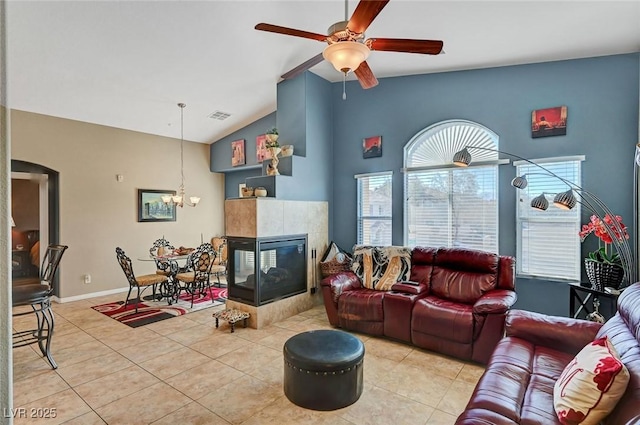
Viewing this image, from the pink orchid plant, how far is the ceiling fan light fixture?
9.59 feet

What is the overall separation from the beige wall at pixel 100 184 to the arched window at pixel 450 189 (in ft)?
16.8

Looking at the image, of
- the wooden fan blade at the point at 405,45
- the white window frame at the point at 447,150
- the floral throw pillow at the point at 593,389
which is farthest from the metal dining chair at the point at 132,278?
the floral throw pillow at the point at 593,389

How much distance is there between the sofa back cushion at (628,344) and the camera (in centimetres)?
150

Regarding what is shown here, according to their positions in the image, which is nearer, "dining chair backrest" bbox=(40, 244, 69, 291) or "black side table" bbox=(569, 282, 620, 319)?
"black side table" bbox=(569, 282, 620, 319)

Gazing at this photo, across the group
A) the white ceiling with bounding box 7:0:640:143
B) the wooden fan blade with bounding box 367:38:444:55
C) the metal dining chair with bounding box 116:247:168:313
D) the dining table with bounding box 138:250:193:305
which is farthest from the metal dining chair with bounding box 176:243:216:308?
the wooden fan blade with bounding box 367:38:444:55

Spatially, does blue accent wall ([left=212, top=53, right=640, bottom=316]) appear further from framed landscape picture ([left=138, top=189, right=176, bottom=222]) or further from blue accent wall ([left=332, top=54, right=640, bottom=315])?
framed landscape picture ([left=138, top=189, right=176, bottom=222])

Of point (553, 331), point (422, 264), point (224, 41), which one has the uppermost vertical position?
point (224, 41)

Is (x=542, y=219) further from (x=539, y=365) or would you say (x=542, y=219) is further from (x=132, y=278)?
(x=132, y=278)

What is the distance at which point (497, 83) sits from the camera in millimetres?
4215

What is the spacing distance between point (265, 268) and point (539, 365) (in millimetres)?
3241

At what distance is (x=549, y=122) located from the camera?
152 inches

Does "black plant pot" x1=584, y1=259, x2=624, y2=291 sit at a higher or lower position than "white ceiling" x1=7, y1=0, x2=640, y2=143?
lower

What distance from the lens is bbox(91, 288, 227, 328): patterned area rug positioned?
15.7ft

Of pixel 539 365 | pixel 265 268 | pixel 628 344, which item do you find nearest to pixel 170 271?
pixel 265 268
